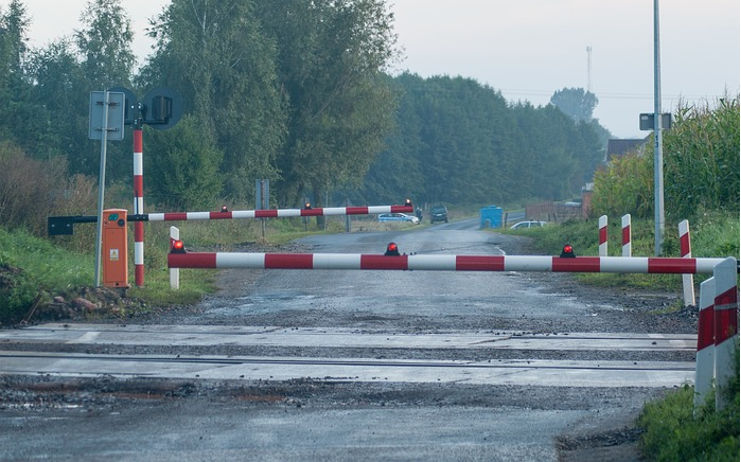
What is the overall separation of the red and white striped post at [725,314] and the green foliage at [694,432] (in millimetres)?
101

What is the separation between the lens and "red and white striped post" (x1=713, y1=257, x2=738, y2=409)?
5840mm

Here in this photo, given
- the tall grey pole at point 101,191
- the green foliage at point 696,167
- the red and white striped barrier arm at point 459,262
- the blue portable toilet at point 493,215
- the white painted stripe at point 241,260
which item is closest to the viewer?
the red and white striped barrier arm at point 459,262

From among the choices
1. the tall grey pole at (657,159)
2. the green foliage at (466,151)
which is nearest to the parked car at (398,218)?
the green foliage at (466,151)

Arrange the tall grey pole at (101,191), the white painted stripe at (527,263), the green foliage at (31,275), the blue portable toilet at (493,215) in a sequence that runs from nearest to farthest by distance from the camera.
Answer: the white painted stripe at (527,263) < the green foliage at (31,275) < the tall grey pole at (101,191) < the blue portable toilet at (493,215)

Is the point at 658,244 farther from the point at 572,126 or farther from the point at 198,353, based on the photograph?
the point at 572,126

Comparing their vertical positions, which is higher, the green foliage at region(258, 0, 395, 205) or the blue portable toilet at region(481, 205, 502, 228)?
the green foliage at region(258, 0, 395, 205)

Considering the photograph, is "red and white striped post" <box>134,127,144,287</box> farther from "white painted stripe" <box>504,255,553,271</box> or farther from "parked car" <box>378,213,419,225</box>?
"parked car" <box>378,213,419,225</box>

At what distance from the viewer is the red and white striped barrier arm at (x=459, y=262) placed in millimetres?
9719

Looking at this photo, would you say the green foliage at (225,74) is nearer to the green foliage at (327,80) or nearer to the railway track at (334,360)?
the green foliage at (327,80)

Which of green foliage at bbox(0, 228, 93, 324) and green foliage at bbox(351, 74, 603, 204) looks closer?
green foliage at bbox(0, 228, 93, 324)

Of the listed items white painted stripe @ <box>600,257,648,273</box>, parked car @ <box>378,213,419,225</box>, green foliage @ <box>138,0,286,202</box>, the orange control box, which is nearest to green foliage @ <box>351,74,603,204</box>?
parked car @ <box>378,213,419,225</box>

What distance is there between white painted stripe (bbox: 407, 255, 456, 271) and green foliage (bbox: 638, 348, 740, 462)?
13.0ft

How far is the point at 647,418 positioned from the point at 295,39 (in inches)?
2208

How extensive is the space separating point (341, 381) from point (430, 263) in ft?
7.28
